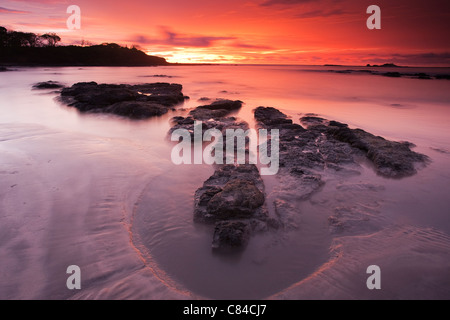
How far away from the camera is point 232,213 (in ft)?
10.6

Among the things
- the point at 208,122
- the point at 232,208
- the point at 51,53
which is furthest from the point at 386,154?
the point at 51,53

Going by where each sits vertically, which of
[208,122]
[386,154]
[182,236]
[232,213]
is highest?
[208,122]

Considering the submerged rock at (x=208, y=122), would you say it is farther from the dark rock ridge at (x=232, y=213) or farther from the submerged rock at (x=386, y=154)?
the dark rock ridge at (x=232, y=213)

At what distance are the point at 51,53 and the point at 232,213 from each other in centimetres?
7600

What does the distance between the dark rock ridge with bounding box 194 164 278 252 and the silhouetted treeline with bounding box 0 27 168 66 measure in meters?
68.5

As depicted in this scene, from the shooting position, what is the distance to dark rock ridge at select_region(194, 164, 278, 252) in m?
2.75

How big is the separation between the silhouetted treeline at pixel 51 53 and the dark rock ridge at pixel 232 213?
6845 centimetres

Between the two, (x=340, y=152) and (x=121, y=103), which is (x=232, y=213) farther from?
(x=121, y=103)

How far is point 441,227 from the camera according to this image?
3.18 metres

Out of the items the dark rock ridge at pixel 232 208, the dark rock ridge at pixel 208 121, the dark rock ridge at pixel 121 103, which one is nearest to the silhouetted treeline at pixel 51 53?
the dark rock ridge at pixel 121 103

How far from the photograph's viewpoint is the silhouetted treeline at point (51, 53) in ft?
179

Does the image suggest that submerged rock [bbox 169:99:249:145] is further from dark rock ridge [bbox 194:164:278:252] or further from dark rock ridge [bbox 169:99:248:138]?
dark rock ridge [bbox 194:164:278:252]
